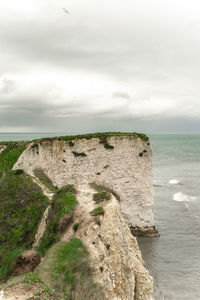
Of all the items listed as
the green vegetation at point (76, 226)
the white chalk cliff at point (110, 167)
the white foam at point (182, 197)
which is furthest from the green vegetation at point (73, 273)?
the white foam at point (182, 197)

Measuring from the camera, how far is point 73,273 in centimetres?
1067

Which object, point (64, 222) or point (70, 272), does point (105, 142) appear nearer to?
point (64, 222)

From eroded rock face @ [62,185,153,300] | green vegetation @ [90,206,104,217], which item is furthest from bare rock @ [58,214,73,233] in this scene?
green vegetation @ [90,206,104,217]

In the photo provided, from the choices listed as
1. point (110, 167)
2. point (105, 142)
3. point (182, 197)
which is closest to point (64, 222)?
point (110, 167)

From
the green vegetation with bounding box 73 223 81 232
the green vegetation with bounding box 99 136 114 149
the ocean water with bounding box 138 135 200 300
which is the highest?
the green vegetation with bounding box 99 136 114 149

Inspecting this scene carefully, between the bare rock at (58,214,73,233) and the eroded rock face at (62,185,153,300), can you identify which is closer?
the eroded rock face at (62,185,153,300)

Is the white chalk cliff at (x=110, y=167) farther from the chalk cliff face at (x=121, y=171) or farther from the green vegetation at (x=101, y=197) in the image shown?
the green vegetation at (x=101, y=197)

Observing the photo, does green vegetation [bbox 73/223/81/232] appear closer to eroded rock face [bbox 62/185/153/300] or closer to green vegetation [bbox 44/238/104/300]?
eroded rock face [bbox 62/185/153/300]

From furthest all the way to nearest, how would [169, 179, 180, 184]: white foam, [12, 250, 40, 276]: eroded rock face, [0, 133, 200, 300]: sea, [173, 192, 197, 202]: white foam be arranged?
[169, 179, 180, 184]: white foam, [173, 192, 197, 202]: white foam, [0, 133, 200, 300]: sea, [12, 250, 40, 276]: eroded rock face

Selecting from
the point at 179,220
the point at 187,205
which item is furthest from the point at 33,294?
the point at 187,205

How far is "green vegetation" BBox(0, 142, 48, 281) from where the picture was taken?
17.0 meters

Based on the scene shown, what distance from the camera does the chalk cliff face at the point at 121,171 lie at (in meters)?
27.3

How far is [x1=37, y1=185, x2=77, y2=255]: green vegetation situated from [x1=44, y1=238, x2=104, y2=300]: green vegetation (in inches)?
83.4

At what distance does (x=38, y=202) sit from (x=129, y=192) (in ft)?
34.3
